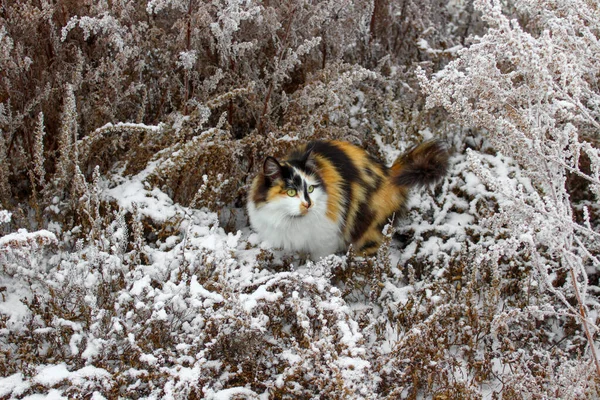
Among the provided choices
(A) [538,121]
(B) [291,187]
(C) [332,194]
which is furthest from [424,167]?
(A) [538,121]

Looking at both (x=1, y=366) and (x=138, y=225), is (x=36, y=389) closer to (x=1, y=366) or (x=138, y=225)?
(x=1, y=366)

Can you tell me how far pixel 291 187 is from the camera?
2.83m

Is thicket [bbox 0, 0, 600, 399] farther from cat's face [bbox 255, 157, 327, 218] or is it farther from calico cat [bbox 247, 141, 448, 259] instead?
cat's face [bbox 255, 157, 327, 218]

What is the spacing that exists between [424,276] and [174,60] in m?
2.12

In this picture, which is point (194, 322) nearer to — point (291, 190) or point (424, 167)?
point (291, 190)

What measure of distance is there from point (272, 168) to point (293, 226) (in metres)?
0.34

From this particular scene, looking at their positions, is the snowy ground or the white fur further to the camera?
the white fur

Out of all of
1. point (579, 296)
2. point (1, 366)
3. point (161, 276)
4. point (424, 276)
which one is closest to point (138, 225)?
point (161, 276)

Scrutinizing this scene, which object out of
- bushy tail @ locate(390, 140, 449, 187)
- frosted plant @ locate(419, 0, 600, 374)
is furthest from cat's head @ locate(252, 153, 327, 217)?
frosted plant @ locate(419, 0, 600, 374)

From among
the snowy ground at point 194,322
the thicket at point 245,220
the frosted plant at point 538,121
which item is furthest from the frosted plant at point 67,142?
the frosted plant at point 538,121

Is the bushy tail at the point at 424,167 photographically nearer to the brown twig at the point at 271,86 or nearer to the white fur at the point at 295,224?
the white fur at the point at 295,224

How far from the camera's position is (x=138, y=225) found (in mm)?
2533

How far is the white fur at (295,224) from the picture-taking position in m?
2.89

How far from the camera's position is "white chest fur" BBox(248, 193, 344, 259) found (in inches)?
114
